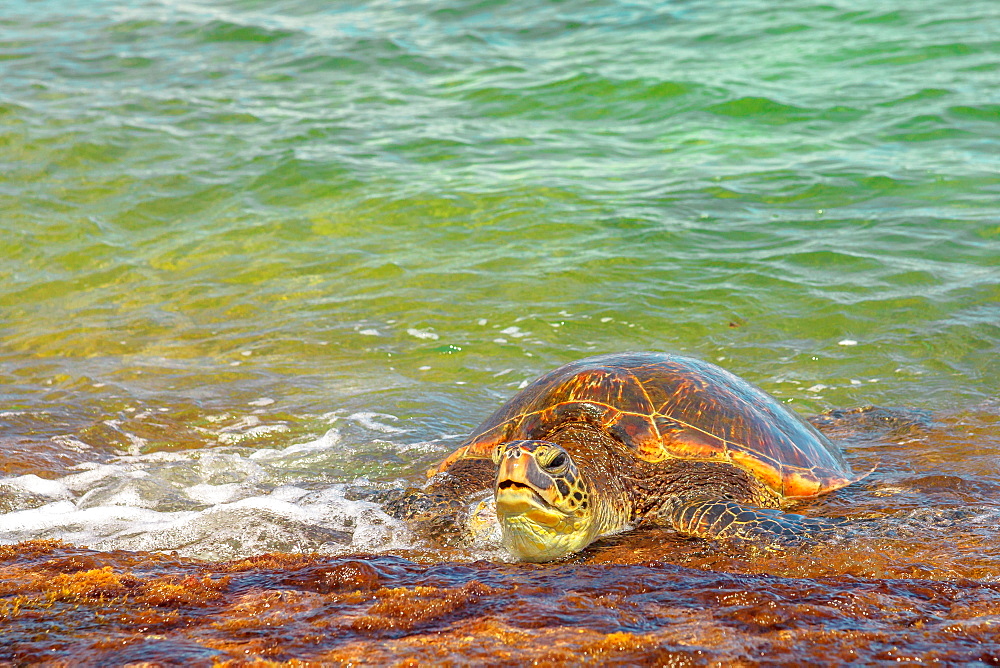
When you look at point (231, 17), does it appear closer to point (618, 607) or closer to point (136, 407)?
point (136, 407)

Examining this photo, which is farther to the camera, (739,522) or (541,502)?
(739,522)

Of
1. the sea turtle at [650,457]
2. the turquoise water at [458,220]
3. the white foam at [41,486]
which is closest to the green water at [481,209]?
the turquoise water at [458,220]

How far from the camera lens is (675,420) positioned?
3.89 metres

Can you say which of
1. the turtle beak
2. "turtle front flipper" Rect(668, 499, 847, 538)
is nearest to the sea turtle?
"turtle front flipper" Rect(668, 499, 847, 538)

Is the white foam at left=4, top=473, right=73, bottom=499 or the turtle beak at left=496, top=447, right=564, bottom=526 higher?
the turtle beak at left=496, top=447, right=564, bottom=526

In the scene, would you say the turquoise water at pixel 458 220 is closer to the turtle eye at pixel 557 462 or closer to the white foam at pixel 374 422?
the white foam at pixel 374 422

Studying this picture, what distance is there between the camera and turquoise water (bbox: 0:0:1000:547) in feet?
18.1

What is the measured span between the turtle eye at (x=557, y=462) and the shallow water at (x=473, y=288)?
1.21 feet

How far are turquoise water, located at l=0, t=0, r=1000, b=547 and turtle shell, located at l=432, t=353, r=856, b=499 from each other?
0.95 m

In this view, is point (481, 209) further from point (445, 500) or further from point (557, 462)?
point (557, 462)

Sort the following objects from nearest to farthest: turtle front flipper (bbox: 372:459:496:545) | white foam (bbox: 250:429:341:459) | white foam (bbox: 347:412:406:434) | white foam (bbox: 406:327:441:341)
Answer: turtle front flipper (bbox: 372:459:496:545) < white foam (bbox: 250:429:341:459) < white foam (bbox: 347:412:406:434) < white foam (bbox: 406:327:441:341)

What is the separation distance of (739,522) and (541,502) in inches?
31.9

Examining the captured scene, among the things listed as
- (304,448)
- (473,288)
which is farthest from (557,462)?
(473,288)

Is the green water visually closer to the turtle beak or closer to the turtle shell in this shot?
the turtle shell
